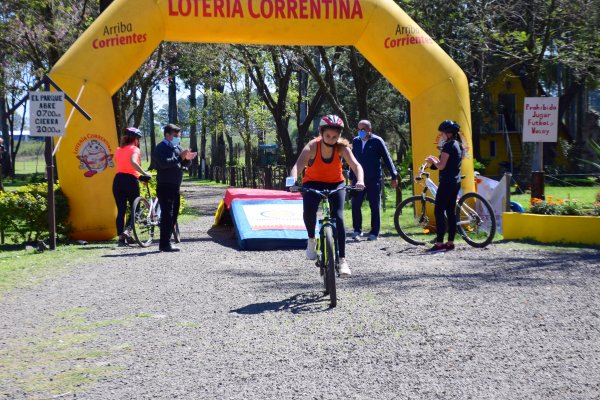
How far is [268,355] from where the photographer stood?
19.9 feet

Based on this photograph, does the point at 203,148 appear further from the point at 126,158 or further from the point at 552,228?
the point at 552,228

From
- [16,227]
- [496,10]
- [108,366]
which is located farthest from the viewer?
[496,10]

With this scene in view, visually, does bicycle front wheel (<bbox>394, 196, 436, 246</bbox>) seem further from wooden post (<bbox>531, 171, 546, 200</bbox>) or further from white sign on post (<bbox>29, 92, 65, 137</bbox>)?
white sign on post (<bbox>29, 92, 65, 137</bbox>)

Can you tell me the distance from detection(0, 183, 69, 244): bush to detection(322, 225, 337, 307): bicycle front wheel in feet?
23.1

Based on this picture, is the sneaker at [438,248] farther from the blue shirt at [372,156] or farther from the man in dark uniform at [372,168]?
the blue shirt at [372,156]

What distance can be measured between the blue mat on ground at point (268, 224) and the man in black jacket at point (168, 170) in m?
1.18

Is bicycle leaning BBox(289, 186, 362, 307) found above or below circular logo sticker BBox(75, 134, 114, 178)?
below

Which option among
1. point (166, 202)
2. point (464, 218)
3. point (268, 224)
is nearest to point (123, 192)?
point (166, 202)

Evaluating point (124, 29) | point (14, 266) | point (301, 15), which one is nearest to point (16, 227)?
point (14, 266)

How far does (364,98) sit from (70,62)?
12484 millimetres

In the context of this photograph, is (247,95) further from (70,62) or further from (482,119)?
(70,62)

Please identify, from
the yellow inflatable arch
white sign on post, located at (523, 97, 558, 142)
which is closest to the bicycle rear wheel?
the yellow inflatable arch

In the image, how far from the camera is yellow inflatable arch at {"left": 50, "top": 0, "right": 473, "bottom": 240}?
1414cm

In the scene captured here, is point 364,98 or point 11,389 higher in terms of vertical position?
point 364,98
